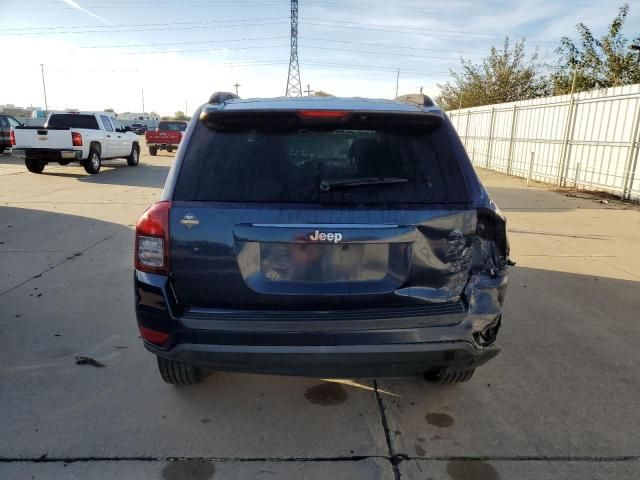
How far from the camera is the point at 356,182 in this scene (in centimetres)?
231

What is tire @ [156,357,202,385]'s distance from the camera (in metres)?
2.86

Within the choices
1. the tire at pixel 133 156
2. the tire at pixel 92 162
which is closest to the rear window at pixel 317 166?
the tire at pixel 92 162

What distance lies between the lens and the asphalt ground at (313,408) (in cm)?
243

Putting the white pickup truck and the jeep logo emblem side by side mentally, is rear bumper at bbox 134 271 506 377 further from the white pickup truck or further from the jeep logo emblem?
the white pickup truck

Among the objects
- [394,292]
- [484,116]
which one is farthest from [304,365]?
[484,116]

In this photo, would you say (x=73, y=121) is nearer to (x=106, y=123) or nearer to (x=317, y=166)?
→ (x=106, y=123)

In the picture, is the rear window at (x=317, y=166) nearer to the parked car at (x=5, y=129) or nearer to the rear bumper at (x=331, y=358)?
the rear bumper at (x=331, y=358)

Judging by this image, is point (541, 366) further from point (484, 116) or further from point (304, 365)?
point (484, 116)

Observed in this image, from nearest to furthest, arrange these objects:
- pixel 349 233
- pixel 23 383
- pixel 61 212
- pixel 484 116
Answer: pixel 349 233, pixel 23 383, pixel 61 212, pixel 484 116

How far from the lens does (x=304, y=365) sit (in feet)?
7.45

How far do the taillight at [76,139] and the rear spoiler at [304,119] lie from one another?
13.6m

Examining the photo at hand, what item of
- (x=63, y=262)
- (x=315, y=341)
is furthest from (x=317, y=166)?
(x=63, y=262)

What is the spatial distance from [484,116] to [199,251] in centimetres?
2133

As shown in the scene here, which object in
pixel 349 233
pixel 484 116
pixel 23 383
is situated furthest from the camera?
pixel 484 116
